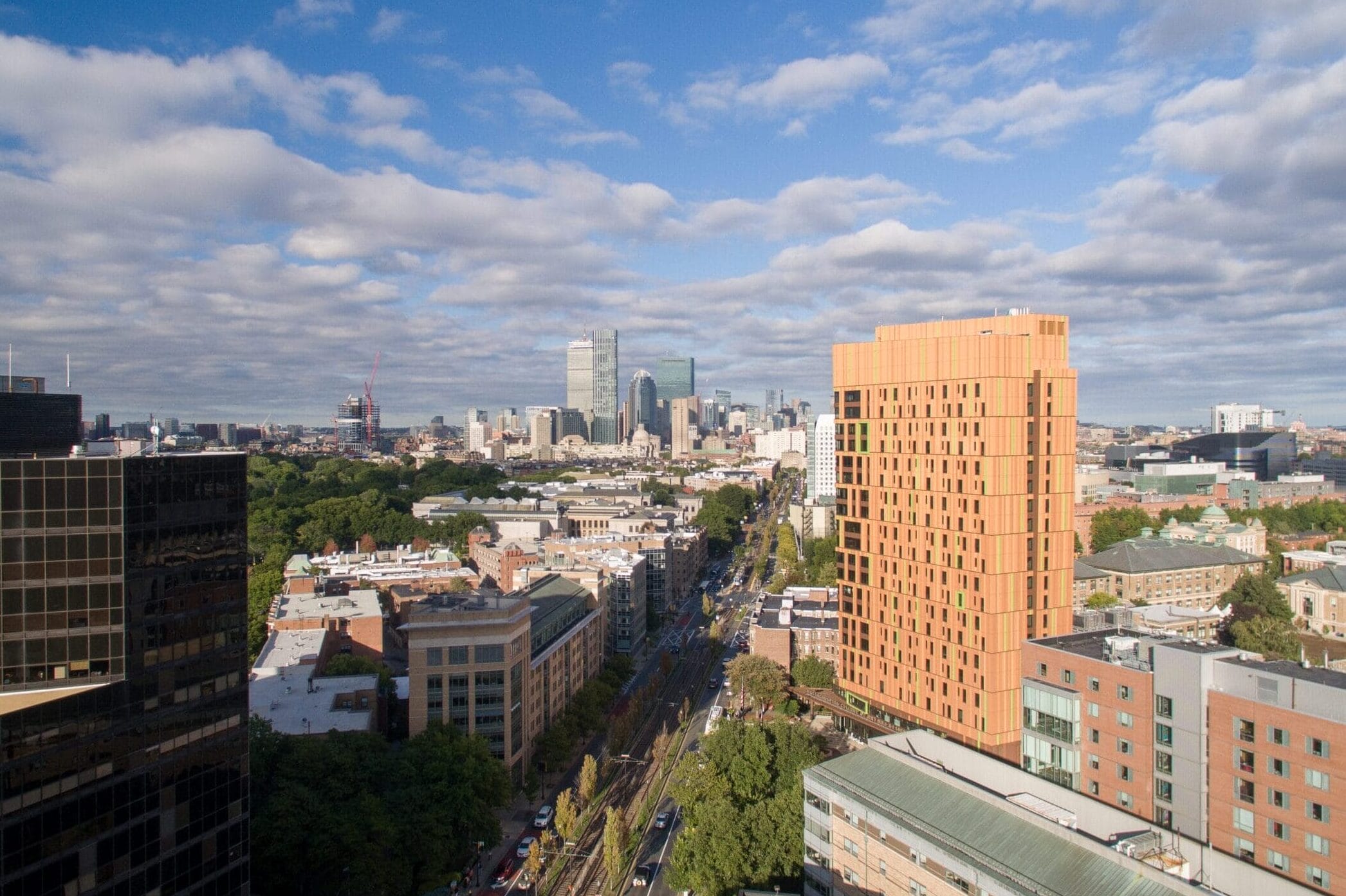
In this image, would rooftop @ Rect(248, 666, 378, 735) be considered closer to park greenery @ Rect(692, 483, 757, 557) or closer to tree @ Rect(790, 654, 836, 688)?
tree @ Rect(790, 654, 836, 688)

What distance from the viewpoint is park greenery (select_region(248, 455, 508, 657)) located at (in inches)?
3661

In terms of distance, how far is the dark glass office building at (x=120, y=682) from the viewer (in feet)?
78.4

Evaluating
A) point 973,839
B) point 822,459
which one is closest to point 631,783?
point 973,839

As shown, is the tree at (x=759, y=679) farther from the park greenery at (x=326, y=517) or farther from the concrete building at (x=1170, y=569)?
the concrete building at (x=1170, y=569)

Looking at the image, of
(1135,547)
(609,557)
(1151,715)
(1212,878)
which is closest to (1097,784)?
(1151,715)

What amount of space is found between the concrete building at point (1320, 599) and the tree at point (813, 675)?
2147 inches

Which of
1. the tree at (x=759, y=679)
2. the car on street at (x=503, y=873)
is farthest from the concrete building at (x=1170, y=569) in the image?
the car on street at (x=503, y=873)

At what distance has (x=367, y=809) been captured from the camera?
3675 cm

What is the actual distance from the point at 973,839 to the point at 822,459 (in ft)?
521

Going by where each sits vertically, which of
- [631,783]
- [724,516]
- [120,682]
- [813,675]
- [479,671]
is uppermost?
[120,682]

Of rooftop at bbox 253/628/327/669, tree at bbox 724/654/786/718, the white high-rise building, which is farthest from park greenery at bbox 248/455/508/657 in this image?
the white high-rise building

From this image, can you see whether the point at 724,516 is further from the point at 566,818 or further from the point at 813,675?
the point at 566,818

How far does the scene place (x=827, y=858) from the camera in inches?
1281

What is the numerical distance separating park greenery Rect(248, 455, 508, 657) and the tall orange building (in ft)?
159
